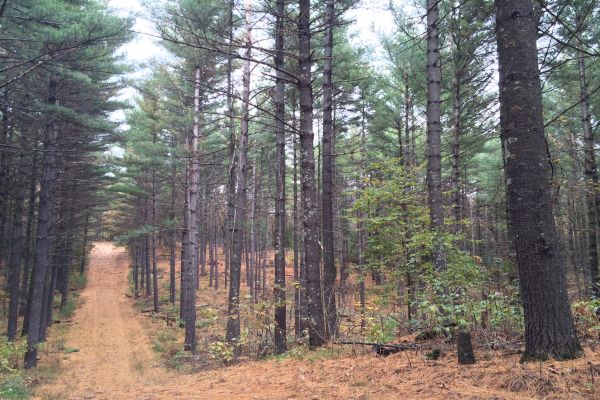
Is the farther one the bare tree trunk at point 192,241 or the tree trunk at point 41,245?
the bare tree trunk at point 192,241

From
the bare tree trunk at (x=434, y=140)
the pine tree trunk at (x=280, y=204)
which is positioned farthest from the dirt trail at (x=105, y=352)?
the bare tree trunk at (x=434, y=140)

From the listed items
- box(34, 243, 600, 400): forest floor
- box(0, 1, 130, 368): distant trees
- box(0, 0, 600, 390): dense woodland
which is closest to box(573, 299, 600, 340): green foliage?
box(0, 0, 600, 390): dense woodland

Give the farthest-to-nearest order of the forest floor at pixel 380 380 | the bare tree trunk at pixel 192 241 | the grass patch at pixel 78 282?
the grass patch at pixel 78 282
the bare tree trunk at pixel 192 241
the forest floor at pixel 380 380

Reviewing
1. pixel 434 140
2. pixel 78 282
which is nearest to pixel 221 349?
pixel 434 140

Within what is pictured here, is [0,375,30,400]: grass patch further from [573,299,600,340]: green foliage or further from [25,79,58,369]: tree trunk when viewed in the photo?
[573,299,600,340]: green foliage

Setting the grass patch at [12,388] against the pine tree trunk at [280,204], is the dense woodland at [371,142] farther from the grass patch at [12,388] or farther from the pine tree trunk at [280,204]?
the grass patch at [12,388]

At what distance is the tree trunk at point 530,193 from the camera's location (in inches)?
137

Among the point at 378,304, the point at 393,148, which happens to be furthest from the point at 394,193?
the point at 393,148

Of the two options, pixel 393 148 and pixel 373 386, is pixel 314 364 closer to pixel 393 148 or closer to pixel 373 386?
pixel 373 386

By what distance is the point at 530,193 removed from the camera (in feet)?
11.8

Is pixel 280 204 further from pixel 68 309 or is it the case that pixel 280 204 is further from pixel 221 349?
pixel 68 309

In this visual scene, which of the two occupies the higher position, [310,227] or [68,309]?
[310,227]

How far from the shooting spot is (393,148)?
21438 mm

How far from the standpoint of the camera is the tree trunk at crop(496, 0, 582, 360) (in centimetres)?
348
